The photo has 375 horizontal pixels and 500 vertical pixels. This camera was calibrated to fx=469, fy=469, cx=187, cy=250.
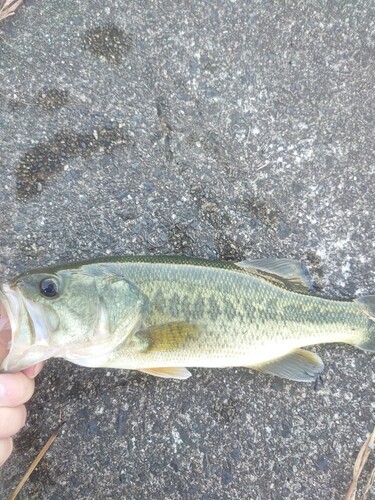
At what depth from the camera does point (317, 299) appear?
3006 millimetres

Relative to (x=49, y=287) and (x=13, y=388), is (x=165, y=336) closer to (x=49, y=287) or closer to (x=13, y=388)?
(x=49, y=287)

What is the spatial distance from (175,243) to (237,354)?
3.06 feet

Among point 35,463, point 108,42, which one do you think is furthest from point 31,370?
point 108,42

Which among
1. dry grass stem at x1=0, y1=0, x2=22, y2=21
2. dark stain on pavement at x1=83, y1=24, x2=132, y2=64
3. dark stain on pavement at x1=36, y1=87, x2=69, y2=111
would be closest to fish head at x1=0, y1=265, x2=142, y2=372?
dark stain on pavement at x1=36, y1=87, x2=69, y2=111

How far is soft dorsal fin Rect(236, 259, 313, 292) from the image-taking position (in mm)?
3070

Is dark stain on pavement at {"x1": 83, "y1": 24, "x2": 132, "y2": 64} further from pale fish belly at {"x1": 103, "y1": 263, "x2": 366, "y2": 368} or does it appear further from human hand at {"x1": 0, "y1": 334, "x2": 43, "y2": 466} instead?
human hand at {"x1": 0, "y1": 334, "x2": 43, "y2": 466}

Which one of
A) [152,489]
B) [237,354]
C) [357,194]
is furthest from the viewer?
[357,194]

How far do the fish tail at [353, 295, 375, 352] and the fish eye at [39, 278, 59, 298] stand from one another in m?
1.90

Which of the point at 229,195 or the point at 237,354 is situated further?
the point at 229,195

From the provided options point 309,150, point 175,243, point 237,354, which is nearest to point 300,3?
point 309,150

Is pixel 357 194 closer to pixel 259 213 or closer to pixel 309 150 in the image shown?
pixel 309 150

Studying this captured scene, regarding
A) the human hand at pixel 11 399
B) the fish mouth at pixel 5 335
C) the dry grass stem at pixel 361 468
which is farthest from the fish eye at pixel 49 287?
the dry grass stem at pixel 361 468

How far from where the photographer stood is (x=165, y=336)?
111 inches

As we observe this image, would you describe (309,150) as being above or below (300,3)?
below
